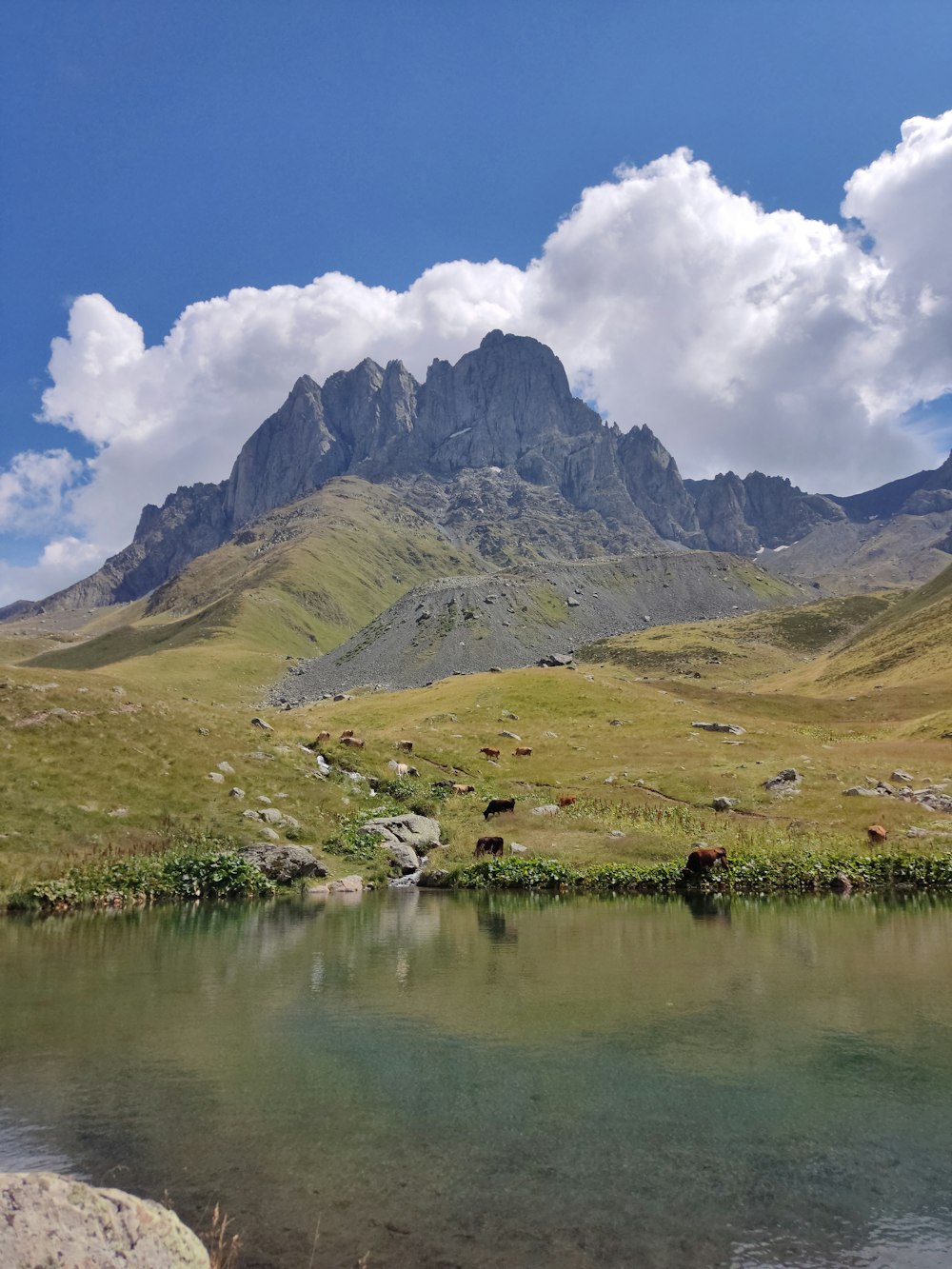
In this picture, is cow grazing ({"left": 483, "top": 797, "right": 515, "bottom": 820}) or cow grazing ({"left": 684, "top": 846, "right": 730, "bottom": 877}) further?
cow grazing ({"left": 483, "top": 797, "right": 515, "bottom": 820})

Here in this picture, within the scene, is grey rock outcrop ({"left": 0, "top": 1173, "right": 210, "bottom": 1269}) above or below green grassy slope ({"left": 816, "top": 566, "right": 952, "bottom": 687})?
below

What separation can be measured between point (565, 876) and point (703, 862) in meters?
7.14

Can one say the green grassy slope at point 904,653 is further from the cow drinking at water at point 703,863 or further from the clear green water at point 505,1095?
the clear green water at point 505,1095

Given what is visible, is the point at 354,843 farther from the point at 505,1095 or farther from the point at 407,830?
the point at 505,1095

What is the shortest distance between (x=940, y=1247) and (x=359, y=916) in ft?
85.3

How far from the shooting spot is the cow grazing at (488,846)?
44531 millimetres

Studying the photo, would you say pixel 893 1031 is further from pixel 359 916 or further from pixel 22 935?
pixel 22 935

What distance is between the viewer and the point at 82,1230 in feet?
23.5

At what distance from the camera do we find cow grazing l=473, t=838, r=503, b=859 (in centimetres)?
4453

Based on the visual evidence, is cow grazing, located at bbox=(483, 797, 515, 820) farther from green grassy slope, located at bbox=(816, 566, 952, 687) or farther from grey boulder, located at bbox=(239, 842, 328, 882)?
green grassy slope, located at bbox=(816, 566, 952, 687)

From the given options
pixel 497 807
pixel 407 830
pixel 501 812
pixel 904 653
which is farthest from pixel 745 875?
pixel 904 653

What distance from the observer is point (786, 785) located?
2176 inches

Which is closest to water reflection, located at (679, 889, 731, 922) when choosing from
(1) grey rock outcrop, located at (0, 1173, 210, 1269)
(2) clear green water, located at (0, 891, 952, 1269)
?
(2) clear green water, located at (0, 891, 952, 1269)

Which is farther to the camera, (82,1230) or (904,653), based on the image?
(904,653)
